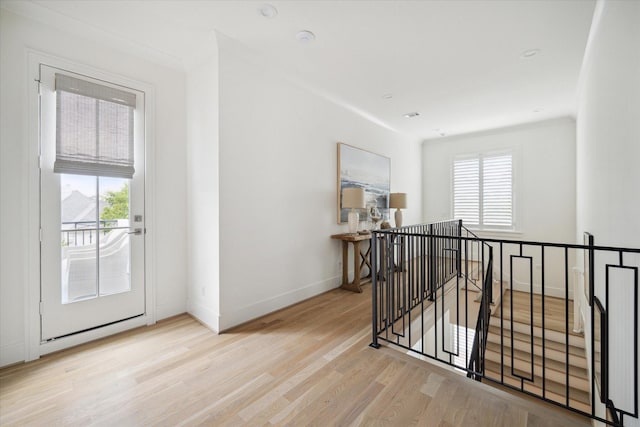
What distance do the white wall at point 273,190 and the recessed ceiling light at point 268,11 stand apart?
2.18 feet

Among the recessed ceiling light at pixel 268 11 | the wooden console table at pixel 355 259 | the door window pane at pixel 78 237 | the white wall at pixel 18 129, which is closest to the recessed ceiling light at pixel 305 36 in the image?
the recessed ceiling light at pixel 268 11

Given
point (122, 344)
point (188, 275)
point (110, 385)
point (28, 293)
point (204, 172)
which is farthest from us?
point (188, 275)

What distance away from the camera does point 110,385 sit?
6.65ft

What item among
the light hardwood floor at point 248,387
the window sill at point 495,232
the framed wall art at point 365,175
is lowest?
the light hardwood floor at point 248,387

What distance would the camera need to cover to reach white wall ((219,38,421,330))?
115 inches

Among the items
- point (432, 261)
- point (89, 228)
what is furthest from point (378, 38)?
point (89, 228)

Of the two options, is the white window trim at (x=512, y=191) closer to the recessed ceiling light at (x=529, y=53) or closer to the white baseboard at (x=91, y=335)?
the recessed ceiling light at (x=529, y=53)

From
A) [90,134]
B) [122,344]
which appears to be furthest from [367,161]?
[122,344]

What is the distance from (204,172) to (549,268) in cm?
607

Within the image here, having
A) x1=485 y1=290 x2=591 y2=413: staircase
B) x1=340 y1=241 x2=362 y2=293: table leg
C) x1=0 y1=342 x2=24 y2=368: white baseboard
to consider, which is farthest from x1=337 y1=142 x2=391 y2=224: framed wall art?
x1=0 y1=342 x2=24 y2=368: white baseboard

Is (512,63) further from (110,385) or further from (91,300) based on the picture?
(91,300)

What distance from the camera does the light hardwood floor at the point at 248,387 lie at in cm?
172

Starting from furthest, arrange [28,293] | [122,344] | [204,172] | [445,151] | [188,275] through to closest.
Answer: [445,151]
[188,275]
[204,172]
[122,344]
[28,293]

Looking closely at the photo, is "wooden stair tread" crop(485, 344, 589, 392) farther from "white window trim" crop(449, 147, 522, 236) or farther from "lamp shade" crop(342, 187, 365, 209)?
"lamp shade" crop(342, 187, 365, 209)
